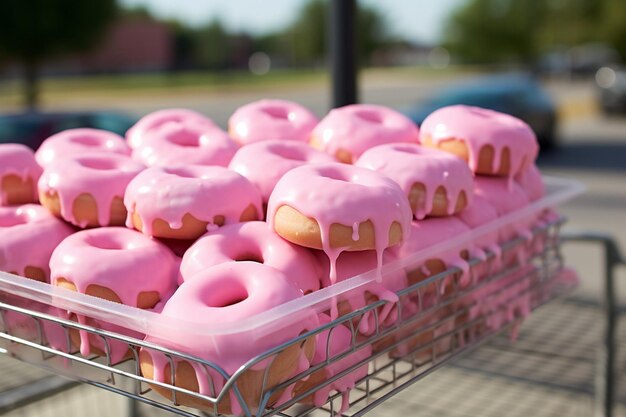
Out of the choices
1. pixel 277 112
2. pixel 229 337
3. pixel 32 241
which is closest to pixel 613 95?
pixel 277 112

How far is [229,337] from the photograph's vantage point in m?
1.14

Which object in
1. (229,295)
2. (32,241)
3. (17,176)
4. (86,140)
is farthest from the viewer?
(86,140)

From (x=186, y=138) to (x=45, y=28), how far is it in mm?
17934

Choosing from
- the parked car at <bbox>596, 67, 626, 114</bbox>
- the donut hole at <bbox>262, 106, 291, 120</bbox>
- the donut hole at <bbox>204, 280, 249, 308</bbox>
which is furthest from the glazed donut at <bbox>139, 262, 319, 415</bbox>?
the parked car at <bbox>596, 67, 626, 114</bbox>

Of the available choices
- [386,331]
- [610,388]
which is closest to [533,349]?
[610,388]

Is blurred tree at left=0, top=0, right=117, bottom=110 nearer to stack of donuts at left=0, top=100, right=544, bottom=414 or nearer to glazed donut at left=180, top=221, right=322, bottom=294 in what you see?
stack of donuts at left=0, top=100, right=544, bottom=414

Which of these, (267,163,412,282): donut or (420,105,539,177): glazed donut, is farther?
(420,105,539,177): glazed donut

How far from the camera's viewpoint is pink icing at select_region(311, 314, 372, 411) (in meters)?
1.31

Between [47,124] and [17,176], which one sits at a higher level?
[17,176]

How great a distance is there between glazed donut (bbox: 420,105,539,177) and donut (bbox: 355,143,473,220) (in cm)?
16

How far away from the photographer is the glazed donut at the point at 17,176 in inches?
69.4

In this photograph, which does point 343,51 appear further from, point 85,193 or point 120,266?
point 120,266

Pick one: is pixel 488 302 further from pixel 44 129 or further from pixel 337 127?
pixel 44 129

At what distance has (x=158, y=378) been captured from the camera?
48.8 inches
